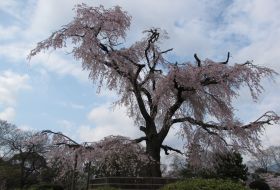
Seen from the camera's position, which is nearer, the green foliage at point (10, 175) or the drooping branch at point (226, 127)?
the drooping branch at point (226, 127)

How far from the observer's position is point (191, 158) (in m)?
15.8

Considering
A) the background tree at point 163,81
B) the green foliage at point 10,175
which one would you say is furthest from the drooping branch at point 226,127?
the green foliage at point 10,175

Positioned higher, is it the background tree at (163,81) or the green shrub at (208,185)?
the background tree at (163,81)

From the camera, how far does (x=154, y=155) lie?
14.8 m

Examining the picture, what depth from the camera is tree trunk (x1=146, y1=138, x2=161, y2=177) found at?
14328 mm

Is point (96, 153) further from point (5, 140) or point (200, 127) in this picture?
point (5, 140)

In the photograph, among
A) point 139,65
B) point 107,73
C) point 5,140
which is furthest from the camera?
point 5,140

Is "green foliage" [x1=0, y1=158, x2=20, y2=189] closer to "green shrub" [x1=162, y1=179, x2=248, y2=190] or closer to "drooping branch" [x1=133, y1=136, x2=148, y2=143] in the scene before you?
"drooping branch" [x1=133, y1=136, x2=148, y2=143]

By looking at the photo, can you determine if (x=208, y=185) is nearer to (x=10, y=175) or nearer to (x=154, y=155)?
(x=154, y=155)

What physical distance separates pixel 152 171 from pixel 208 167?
9.86 ft

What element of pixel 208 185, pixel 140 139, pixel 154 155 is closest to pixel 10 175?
pixel 140 139

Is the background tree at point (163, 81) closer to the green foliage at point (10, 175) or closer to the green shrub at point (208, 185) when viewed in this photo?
the green shrub at point (208, 185)

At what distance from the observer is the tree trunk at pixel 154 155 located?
14328 millimetres

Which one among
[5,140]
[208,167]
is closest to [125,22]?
[208,167]
